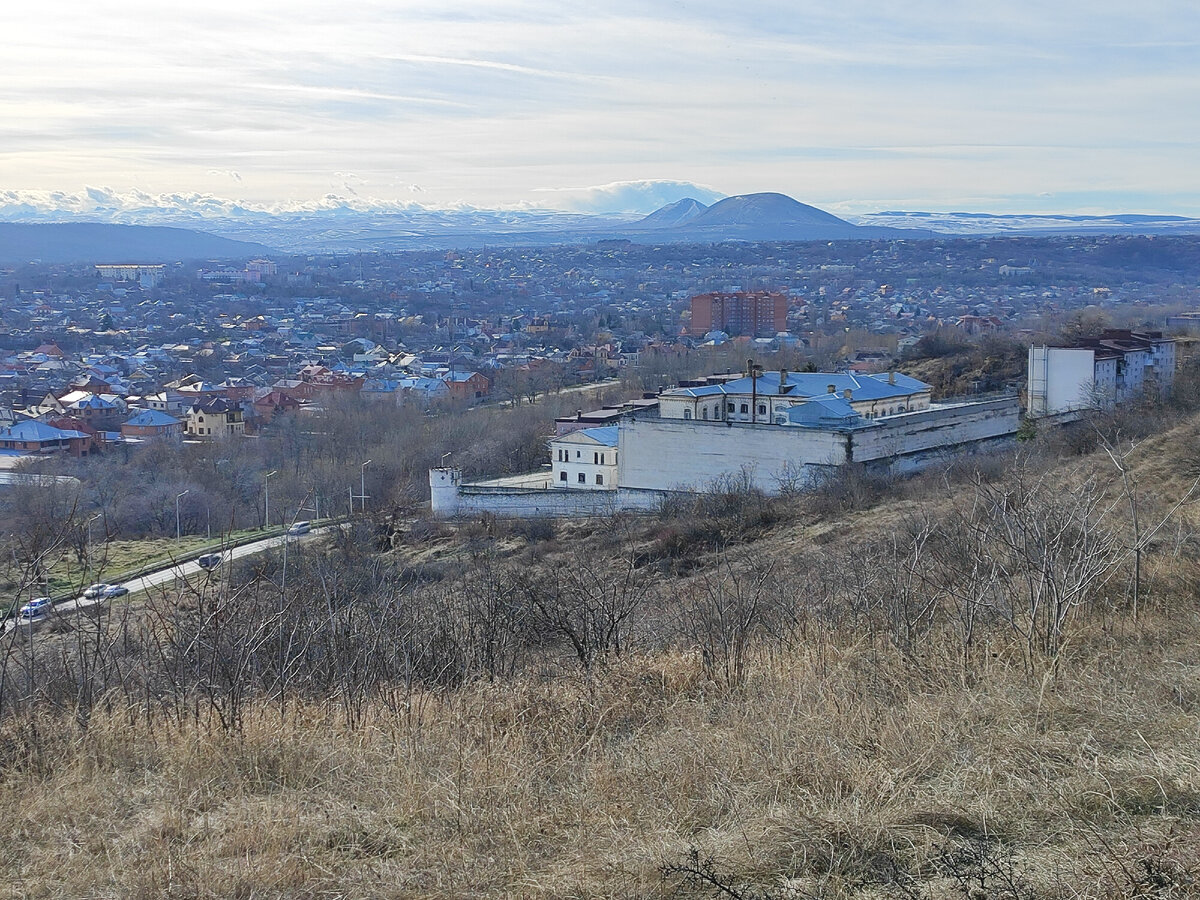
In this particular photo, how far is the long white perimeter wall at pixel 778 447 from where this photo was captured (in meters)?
21.6

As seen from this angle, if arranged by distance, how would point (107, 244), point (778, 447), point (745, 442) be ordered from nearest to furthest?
point (778, 447)
point (745, 442)
point (107, 244)

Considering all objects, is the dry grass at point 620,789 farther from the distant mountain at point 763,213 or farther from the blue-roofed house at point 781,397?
the distant mountain at point 763,213

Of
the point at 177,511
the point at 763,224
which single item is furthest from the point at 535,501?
the point at 763,224

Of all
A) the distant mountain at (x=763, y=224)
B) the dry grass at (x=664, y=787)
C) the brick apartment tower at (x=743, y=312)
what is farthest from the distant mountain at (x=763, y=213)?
the dry grass at (x=664, y=787)

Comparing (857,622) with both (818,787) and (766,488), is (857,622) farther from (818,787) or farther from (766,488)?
(766,488)

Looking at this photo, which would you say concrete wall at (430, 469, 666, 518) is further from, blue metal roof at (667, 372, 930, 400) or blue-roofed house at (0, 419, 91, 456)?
blue-roofed house at (0, 419, 91, 456)

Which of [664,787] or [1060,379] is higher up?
[664,787]

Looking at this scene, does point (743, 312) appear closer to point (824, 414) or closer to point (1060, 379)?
point (1060, 379)

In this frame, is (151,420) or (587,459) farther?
(151,420)

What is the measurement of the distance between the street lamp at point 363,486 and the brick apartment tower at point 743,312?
44.2 metres

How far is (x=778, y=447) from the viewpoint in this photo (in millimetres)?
22031

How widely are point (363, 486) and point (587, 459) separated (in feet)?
19.9

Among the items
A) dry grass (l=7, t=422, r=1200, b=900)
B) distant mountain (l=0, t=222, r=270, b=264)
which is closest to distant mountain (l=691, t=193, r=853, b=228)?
distant mountain (l=0, t=222, r=270, b=264)

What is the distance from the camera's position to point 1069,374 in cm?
2645
